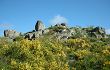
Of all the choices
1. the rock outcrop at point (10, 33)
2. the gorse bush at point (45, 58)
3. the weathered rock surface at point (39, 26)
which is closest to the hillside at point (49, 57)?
the gorse bush at point (45, 58)

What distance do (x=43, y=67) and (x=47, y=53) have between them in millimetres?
3165

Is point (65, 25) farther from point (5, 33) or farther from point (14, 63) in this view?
point (14, 63)

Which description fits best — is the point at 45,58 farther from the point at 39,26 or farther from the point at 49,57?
the point at 39,26

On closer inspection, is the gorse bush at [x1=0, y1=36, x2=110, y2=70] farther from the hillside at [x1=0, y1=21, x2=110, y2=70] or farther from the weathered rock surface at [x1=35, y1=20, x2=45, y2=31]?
the weathered rock surface at [x1=35, y1=20, x2=45, y2=31]

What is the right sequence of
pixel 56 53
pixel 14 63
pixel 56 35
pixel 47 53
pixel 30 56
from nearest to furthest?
pixel 14 63 < pixel 30 56 < pixel 47 53 < pixel 56 53 < pixel 56 35

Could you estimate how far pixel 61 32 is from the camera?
44.3 meters

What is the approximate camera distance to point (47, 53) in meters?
26.2

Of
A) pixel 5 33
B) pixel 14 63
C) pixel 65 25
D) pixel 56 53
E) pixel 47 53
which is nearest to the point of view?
pixel 14 63

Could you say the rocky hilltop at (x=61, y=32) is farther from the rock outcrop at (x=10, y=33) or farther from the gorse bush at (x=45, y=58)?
the gorse bush at (x=45, y=58)

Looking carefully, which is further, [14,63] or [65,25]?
[65,25]

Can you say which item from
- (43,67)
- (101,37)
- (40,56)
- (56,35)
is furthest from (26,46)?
(101,37)

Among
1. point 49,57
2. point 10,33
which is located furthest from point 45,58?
point 10,33

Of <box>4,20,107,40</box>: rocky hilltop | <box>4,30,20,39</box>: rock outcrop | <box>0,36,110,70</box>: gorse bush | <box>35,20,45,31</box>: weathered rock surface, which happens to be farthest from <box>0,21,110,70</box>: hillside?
<box>4,30,20,39</box>: rock outcrop

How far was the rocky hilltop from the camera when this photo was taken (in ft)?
141
